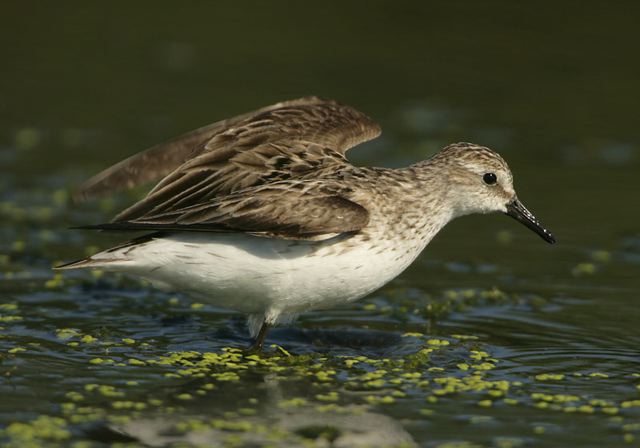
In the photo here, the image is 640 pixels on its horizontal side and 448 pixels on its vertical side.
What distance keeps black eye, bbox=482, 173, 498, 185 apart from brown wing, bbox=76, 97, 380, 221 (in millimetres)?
1161

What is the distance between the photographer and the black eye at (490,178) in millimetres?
10062

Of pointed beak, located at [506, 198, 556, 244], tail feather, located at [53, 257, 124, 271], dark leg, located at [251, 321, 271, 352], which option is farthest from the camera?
pointed beak, located at [506, 198, 556, 244]

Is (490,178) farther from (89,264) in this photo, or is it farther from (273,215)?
(89,264)

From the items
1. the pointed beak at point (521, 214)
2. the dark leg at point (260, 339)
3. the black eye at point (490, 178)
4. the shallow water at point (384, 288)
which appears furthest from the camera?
the pointed beak at point (521, 214)

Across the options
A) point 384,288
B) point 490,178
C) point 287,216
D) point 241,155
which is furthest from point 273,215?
point 384,288

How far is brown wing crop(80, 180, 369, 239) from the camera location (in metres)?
8.84

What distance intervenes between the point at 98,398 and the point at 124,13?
13.2 metres

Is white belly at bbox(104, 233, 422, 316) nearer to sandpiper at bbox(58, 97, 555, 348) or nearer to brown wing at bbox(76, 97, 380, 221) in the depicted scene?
sandpiper at bbox(58, 97, 555, 348)

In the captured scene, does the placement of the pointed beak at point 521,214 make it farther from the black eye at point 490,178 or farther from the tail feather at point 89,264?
the tail feather at point 89,264

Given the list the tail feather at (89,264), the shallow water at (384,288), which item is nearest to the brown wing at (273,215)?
the tail feather at (89,264)

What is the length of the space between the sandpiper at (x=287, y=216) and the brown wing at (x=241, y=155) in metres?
0.01

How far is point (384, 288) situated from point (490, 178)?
2210 mm

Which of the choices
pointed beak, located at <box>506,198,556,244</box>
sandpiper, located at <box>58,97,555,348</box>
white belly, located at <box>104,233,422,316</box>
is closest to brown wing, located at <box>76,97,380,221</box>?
sandpiper, located at <box>58,97,555,348</box>

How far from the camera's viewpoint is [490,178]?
1007 cm
